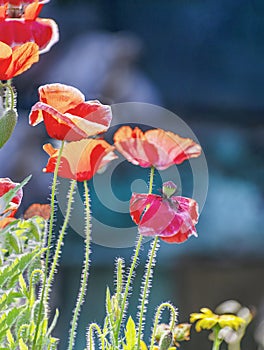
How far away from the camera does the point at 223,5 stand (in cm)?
236

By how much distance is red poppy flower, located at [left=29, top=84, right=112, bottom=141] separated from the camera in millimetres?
529

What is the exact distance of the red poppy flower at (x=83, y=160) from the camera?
57cm

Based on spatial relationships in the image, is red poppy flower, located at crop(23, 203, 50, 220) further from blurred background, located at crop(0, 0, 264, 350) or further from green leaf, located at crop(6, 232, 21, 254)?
blurred background, located at crop(0, 0, 264, 350)

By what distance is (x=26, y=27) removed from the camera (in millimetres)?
564

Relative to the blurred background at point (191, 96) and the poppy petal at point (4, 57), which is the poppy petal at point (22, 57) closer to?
the poppy petal at point (4, 57)

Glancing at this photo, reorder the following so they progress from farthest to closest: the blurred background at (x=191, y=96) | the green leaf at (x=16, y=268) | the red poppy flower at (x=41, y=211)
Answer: the blurred background at (x=191, y=96), the red poppy flower at (x=41, y=211), the green leaf at (x=16, y=268)

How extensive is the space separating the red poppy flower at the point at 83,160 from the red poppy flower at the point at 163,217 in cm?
4

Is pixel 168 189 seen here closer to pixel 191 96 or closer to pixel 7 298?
pixel 7 298

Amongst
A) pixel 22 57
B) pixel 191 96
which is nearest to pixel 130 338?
pixel 22 57

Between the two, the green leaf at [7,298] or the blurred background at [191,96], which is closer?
the green leaf at [7,298]

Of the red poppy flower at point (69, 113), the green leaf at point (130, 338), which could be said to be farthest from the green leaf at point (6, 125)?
the green leaf at point (130, 338)

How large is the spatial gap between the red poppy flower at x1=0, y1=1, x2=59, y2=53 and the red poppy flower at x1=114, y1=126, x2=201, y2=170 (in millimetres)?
81

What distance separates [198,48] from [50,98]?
1.86 meters

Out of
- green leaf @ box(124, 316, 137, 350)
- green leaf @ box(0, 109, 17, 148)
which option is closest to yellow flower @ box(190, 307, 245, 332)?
green leaf @ box(124, 316, 137, 350)
